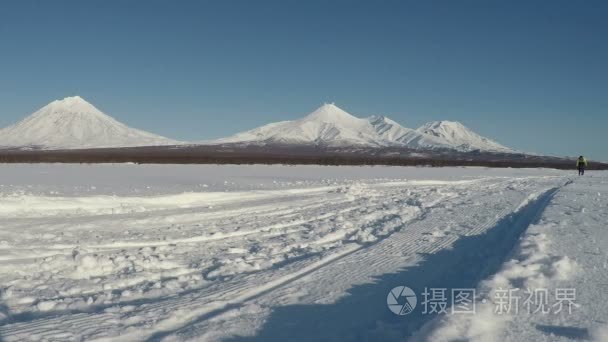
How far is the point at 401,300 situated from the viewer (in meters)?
5.25

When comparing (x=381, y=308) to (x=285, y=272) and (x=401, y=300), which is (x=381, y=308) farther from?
(x=285, y=272)

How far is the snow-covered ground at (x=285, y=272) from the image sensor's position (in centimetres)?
443

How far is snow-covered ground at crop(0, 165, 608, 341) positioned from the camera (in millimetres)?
4430

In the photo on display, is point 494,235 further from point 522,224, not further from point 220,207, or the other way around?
point 220,207

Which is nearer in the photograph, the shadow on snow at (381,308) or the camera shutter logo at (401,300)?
the shadow on snow at (381,308)

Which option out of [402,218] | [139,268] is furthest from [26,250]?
[402,218]

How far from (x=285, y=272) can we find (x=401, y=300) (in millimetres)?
1630

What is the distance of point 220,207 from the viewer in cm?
1333

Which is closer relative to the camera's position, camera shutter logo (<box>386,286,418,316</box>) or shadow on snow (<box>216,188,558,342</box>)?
shadow on snow (<box>216,188,558,342</box>)

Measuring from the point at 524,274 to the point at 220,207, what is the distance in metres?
8.90

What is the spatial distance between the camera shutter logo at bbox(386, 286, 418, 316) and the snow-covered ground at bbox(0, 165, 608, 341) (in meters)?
0.09

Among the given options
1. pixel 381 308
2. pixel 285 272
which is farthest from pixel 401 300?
pixel 285 272

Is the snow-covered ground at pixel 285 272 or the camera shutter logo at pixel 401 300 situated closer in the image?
the snow-covered ground at pixel 285 272

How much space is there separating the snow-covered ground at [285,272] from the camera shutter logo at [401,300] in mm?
86
